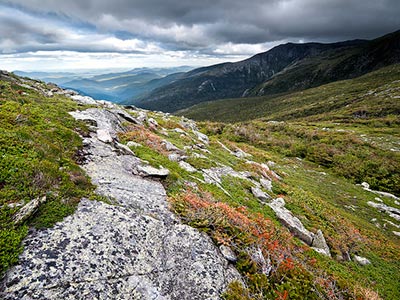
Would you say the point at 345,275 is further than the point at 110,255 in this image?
Yes

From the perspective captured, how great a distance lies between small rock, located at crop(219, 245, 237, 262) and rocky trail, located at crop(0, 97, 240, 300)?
0.15m

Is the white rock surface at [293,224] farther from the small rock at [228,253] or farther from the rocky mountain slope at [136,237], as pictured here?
the small rock at [228,253]

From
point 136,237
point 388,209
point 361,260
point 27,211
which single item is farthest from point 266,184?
point 27,211

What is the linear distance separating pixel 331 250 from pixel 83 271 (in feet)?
46.6

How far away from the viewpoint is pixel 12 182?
23.6ft

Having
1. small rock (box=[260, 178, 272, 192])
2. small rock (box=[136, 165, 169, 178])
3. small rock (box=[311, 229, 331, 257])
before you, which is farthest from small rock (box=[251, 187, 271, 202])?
small rock (box=[136, 165, 169, 178])

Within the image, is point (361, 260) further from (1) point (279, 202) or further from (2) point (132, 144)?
(2) point (132, 144)

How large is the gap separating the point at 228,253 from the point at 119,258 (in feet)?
12.1

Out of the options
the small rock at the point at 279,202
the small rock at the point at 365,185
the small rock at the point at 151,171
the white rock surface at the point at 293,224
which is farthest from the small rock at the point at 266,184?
the small rock at the point at 365,185

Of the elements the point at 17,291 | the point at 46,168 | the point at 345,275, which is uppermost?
the point at 46,168

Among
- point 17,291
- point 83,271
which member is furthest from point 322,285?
point 17,291

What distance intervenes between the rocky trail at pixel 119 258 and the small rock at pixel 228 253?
146 millimetres

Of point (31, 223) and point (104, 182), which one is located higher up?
point (31, 223)

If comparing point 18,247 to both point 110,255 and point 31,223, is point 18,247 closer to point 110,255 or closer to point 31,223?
point 31,223
